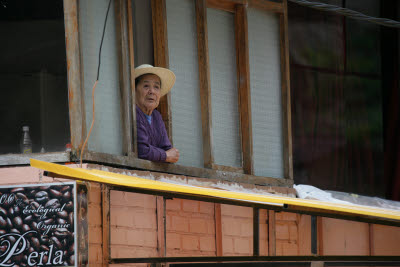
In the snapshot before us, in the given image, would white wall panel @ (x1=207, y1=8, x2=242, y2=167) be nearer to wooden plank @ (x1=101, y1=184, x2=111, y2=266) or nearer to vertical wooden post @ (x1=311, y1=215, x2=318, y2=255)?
vertical wooden post @ (x1=311, y1=215, x2=318, y2=255)

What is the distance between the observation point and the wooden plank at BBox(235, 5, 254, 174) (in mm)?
9477

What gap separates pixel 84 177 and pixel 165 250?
6.16 feet

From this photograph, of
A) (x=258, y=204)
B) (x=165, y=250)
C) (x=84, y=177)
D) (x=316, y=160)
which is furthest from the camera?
(x=316, y=160)

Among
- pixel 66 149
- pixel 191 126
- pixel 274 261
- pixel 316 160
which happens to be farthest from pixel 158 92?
pixel 316 160

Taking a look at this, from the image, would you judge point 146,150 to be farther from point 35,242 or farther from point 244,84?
point 244,84

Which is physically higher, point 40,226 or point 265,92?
point 265,92

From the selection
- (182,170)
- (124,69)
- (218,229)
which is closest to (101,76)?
(124,69)

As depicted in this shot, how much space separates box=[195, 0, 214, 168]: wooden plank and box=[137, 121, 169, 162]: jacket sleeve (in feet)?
2.62

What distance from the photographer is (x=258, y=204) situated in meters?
7.49

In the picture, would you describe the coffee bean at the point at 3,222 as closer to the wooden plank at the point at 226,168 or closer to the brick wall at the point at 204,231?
the brick wall at the point at 204,231

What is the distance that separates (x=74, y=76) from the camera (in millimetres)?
7605

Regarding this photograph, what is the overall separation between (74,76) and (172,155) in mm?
1268

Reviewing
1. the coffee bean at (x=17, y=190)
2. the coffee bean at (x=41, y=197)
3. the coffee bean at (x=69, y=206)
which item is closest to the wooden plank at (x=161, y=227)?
the coffee bean at (x=69, y=206)

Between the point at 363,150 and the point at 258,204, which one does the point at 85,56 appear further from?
the point at 363,150
